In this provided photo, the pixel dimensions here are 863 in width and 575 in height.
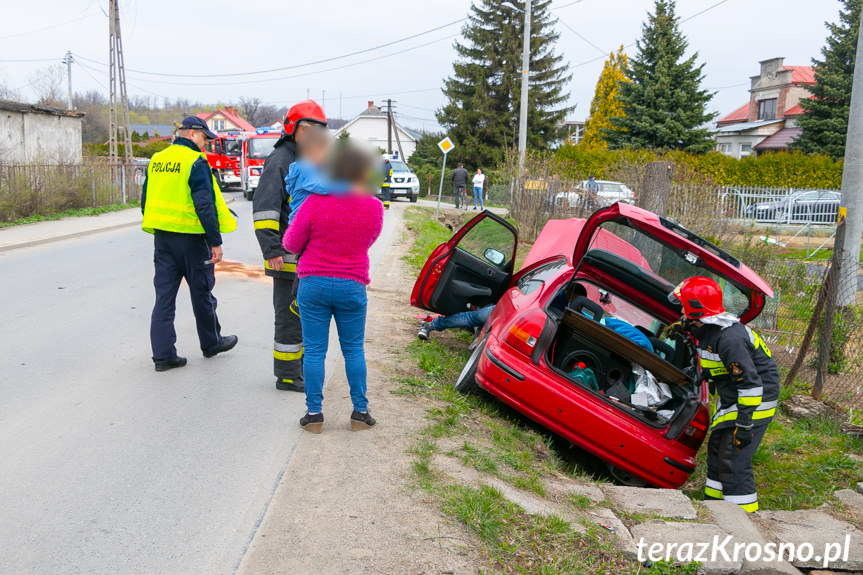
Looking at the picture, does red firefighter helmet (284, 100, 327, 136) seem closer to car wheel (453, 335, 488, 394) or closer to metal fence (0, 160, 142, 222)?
car wheel (453, 335, 488, 394)

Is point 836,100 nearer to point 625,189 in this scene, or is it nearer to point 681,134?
point 681,134

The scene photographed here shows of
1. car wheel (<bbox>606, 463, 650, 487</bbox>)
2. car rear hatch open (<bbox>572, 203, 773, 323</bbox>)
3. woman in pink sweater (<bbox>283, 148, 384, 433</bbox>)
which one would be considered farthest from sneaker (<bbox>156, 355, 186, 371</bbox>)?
car wheel (<bbox>606, 463, 650, 487</bbox>)

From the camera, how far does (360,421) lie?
15.2 ft

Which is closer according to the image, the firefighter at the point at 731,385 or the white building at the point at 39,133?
the firefighter at the point at 731,385

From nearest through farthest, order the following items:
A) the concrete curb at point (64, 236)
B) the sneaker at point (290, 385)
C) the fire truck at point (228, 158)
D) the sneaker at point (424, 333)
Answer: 1. the sneaker at point (290, 385)
2. the sneaker at point (424, 333)
3. the concrete curb at point (64, 236)
4. the fire truck at point (228, 158)

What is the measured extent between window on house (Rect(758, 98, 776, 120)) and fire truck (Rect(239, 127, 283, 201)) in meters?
41.2

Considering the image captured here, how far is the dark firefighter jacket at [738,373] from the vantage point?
186 inches

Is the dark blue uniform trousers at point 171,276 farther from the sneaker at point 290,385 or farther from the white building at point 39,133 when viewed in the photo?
the white building at point 39,133

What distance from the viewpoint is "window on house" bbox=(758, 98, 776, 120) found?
54188 millimetres

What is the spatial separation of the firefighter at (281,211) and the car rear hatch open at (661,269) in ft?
7.20

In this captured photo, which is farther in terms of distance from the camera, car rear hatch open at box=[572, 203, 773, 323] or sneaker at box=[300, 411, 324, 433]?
car rear hatch open at box=[572, 203, 773, 323]

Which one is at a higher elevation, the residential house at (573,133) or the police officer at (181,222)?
the residential house at (573,133)

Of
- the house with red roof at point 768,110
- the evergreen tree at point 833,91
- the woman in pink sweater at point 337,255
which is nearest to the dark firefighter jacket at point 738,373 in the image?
the woman in pink sweater at point 337,255

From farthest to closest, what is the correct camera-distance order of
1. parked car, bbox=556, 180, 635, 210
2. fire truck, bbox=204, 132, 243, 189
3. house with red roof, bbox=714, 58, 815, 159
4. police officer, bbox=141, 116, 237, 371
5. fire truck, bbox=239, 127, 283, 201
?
house with red roof, bbox=714, 58, 815, 159 → fire truck, bbox=204, 132, 243, 189 → fire truck, bbox=239, 127, 283, 201 → parked car, bbox=556, 180, 635, 210 → police officer, bbox=141, 116, 237, 371
